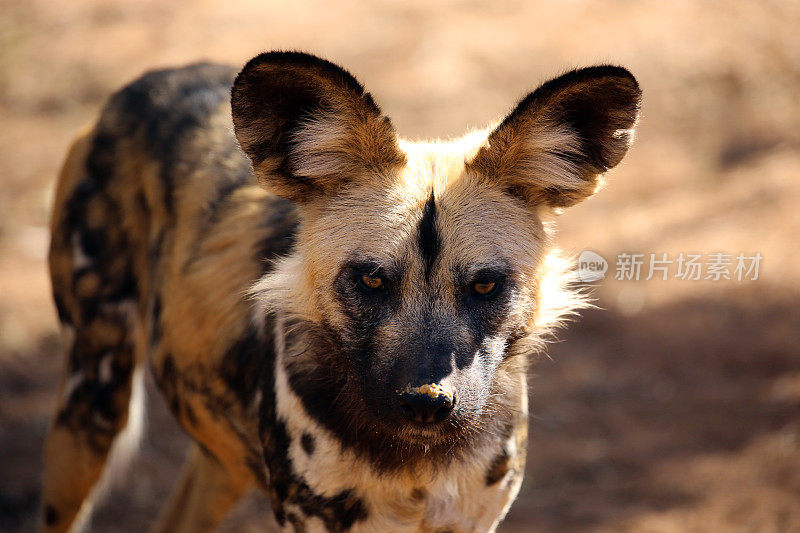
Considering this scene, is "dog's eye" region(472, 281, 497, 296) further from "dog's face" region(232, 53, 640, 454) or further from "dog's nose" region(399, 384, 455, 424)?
"dog's nose" region(399, 384, 455, 424)

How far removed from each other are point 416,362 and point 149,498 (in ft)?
7.95

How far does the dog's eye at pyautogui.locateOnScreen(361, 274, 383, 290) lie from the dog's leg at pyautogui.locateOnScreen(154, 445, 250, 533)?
1204mm

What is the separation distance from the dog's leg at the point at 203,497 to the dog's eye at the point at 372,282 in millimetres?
1204

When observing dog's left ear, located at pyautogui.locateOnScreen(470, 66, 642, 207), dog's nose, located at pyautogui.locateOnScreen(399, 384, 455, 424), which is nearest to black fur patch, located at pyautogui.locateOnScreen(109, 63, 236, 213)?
dog's left ear, located at pyautogui.locateOnScreen(470, 66, 642, 207)

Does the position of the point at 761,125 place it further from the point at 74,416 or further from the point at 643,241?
the point at 74,416

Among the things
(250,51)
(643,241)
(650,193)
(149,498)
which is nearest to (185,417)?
(149,498)

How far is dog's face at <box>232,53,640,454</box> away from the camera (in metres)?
1.85

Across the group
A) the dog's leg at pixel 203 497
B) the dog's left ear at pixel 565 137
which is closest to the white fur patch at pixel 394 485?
the dog's left ear at pixel 565 137

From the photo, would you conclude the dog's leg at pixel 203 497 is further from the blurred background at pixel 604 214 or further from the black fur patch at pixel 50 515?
the blurred background at pixel 604 214

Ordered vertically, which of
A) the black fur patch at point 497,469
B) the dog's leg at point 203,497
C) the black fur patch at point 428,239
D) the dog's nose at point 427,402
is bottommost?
the dog's leg at point 203,497

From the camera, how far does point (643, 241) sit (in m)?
5.08

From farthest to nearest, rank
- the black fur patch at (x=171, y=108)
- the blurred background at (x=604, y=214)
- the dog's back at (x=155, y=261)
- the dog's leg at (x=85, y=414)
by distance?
the blurred background at (x=604, y=214) < the dog's leg at (x=85, y=414) < the black fur patch at (x=171, y=108) < the dog's back at (x=155, y=261)

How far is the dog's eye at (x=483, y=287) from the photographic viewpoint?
190cm

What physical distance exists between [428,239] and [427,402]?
1.14ft
